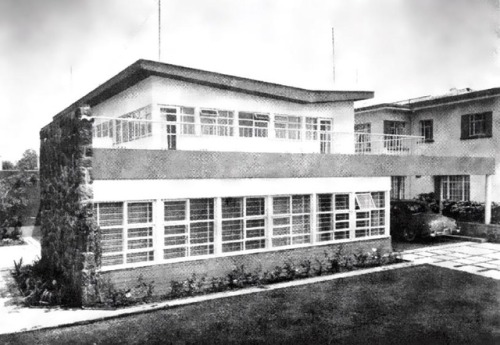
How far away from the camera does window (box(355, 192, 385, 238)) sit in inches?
541

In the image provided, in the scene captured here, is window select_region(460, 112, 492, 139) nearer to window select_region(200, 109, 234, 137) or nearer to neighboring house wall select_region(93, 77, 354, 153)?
neighboring house wall select_region(93, 77, 354, 153)

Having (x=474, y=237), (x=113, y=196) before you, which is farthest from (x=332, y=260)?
(x=474, y=237)

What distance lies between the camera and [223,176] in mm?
11219

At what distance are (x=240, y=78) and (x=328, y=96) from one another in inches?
160

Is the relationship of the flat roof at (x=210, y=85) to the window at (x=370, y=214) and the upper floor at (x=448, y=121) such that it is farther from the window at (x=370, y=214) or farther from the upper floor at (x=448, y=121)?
the upper floor at (x=448, y=121)

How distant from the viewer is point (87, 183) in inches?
377

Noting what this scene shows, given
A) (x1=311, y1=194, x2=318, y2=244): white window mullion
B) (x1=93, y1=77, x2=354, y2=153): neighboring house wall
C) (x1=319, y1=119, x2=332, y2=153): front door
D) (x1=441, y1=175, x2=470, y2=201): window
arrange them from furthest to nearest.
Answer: (x1=441, y1=175, x2=470, y2=201): window < (x1=319, y1=119, x2=332, y2=153): front door < (x1=93, y1=77, x2=354, y2=153): neighboring house wall < (x1=311, y1=194, x2=318, y2=244): white window mullion

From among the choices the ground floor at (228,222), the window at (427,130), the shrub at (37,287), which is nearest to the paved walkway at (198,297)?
the shrub at (37,287)

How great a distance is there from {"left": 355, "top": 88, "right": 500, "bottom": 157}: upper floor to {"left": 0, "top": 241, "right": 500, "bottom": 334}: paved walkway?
5534 millimetres

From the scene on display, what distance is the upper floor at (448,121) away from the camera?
1978 centimetres

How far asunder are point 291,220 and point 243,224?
5.27 ft

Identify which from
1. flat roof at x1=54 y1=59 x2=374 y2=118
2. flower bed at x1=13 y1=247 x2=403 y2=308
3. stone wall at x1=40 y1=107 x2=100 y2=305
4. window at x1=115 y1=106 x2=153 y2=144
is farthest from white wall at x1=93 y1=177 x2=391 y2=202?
flat roof at x1=54 y1=59 x2=374 y2=118

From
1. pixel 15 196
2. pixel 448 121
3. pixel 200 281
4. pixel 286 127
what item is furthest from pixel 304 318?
pixel 15 196

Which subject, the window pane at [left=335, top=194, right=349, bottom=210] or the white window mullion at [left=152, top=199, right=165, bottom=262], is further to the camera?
the window pane at [left=335, top=194, right=349, bottom=210]
